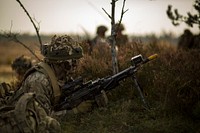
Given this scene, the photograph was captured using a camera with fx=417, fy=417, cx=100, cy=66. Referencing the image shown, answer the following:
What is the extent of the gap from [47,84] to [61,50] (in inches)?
20.7

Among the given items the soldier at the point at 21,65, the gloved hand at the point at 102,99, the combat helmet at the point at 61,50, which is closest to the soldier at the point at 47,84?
the combat helmet at the point at 61,50

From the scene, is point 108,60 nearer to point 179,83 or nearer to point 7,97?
point 179,83

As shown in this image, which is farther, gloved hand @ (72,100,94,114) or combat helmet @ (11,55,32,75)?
combat helmet @ (11,55,32,75)

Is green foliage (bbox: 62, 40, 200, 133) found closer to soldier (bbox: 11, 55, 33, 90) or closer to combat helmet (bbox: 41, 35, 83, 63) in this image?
combat helmet (bbox: 41, 35, 83, 63)

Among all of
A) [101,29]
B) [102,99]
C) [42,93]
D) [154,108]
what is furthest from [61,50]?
[101,29]

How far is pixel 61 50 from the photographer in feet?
18.3

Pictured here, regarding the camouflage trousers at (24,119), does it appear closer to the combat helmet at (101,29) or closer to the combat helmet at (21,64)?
the combat helmet at (21,64)

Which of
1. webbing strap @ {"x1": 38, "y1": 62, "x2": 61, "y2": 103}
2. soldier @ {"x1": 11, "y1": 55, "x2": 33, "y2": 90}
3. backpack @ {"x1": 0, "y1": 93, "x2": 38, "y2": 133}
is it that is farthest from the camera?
soldier @ {"x1": 11, "y1": 55, "x2": 33, "y2": 90}

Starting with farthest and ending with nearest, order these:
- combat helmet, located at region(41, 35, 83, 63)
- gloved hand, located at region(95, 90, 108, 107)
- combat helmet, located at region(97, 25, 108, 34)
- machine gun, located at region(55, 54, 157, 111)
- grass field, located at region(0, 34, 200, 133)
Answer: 1. combat helmet, located at region(97, 25, 108, 34)
2. gloved hand, located at region(95, 90, 108, 107)
3. grass field, located at region(0, 34, 200, 133)
4. machine gun, located at region(55, 54, 157, 111)
5. combat helmet, located at region(41, 35, 83, 63)

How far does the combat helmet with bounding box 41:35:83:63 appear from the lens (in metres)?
5.56

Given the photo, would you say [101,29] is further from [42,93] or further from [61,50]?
[42,93]

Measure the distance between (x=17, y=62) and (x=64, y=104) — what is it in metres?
4.39

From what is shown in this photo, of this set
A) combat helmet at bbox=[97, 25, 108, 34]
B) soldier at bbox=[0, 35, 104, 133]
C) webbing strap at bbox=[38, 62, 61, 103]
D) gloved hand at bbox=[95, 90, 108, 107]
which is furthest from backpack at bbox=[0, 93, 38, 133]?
combat helmet at bbox=[97, 25, 108, 34]

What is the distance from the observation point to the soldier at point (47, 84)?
167 inches
